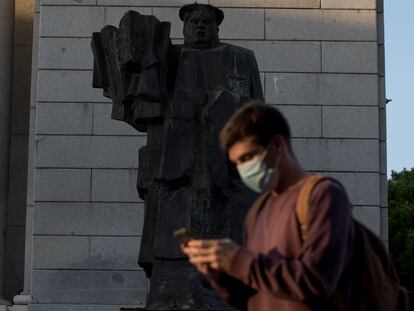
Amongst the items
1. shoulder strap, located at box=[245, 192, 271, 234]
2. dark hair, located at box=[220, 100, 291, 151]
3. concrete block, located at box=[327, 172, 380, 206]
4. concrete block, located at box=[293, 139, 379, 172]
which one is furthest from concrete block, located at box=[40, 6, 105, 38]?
dark hair, located at box=[220, 100, 291, 151]

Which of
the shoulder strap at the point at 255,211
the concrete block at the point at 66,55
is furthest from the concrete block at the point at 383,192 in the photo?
the shoulder strap at the point at 255,211

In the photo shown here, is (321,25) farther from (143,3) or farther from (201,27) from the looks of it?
(201,27)

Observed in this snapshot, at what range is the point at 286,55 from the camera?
648 inches

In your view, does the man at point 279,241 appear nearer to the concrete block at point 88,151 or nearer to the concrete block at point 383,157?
the concrete block at point 88,151

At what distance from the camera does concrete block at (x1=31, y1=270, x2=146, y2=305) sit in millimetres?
15609

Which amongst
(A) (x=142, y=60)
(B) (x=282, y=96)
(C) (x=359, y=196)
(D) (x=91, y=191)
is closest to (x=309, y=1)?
(B) (x=282, y=96)

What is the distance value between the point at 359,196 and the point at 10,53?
626 centimetres

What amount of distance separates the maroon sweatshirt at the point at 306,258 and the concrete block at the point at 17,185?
14087 mm

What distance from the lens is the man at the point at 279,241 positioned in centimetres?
421

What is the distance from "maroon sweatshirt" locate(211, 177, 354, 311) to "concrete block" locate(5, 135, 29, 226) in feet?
46.2

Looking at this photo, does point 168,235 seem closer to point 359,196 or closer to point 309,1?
point 359,196

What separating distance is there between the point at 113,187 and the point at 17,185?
2.94m

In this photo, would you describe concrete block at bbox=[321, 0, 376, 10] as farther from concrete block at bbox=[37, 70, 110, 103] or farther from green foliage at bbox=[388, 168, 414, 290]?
green foliage at bbox=[388, 168, 414, 290]

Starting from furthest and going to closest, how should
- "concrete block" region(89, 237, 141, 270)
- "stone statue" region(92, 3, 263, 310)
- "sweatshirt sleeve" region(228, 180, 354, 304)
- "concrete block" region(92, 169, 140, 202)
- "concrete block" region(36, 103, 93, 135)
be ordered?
"concrete block" region(36, 103, 93, 135) < "concrete block" region(92, 169, 140, 202) < "concrete block" region(89, 237, 141, 270) < "stone statue" region(92, 3, 263, 310) < "sweatshirt sleeve" region(228, 180, 354, 304)
